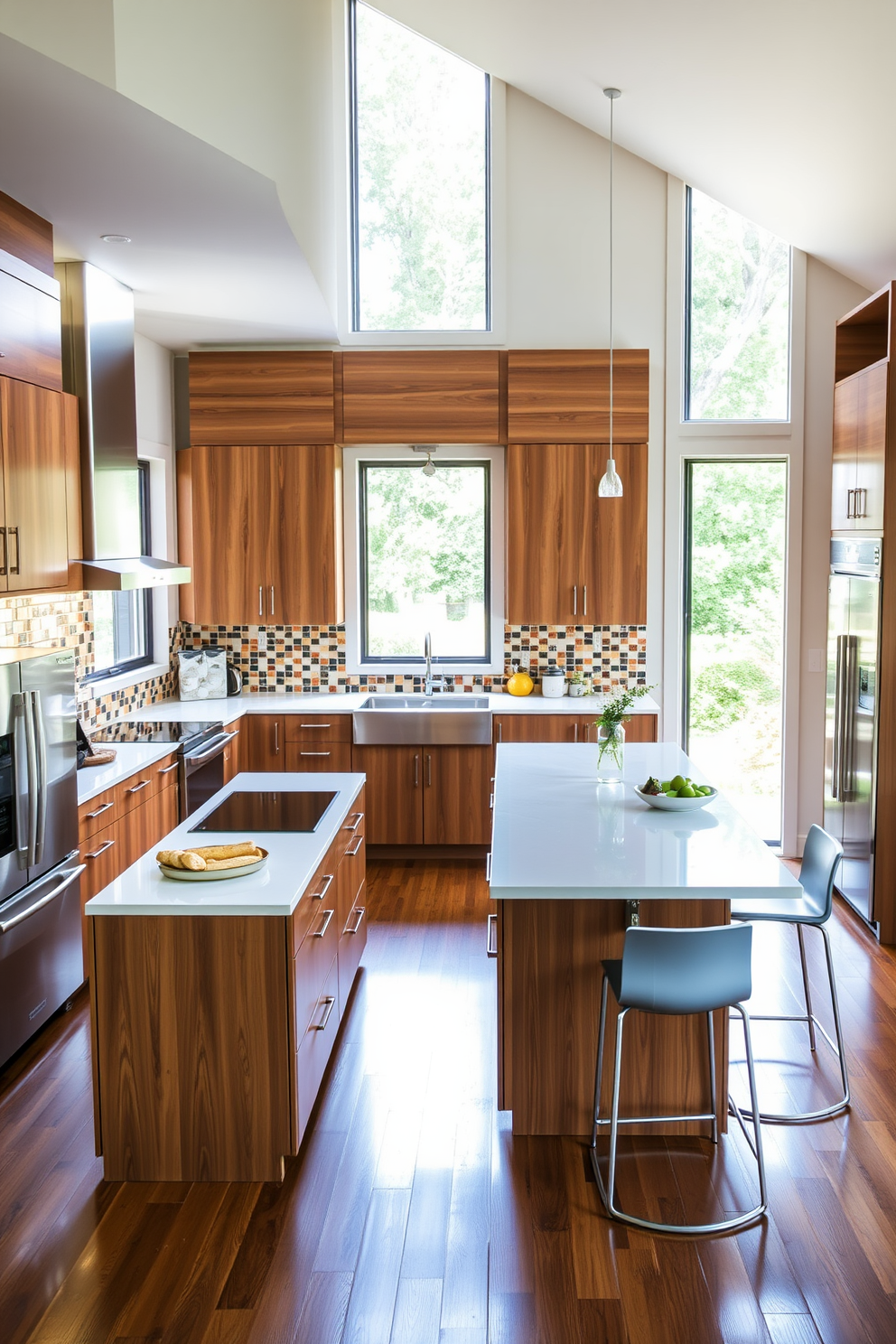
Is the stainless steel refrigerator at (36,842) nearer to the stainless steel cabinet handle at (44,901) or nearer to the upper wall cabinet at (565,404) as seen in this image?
the stainless steel cabinet handle at (44,901)

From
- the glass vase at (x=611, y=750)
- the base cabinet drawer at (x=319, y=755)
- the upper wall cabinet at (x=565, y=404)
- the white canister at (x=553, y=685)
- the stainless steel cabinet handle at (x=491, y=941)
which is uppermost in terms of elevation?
the upper wall cabinet at (x=565, y=404)

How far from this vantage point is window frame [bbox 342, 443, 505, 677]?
6.54 meters

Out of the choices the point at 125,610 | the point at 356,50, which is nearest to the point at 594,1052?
the point at 125,610

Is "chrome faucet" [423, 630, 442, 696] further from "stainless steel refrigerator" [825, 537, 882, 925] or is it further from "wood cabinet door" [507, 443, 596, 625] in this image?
"stainless steel refrigerator" [825, 537, 882, 925]

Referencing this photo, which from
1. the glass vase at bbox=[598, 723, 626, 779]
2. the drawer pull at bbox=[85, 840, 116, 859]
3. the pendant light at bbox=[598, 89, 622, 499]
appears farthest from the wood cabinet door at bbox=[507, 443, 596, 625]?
the drawer pull at bbox=[85, 840, 116, 859]

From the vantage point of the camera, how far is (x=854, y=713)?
5305 mm

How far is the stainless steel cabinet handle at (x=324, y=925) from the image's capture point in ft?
11.1

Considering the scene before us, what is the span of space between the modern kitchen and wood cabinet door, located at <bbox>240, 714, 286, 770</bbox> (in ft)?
0.10

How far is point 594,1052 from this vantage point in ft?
11.0

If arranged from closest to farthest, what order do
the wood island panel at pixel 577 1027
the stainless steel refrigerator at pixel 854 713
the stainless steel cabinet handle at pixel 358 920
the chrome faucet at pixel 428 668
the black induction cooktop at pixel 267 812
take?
1. the wood island panel at pixel 577 1027
2. the black induction cooktop at pixel 267 812
3. the stainless steel cabinet handle at pixel 358 920
4. the stainless steel refrigerator at pixel 854 713
5. the chrome faucet at pixel 428 668

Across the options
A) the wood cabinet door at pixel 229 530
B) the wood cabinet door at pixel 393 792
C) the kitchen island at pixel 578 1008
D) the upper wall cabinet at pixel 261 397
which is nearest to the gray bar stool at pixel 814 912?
the kitchen island at pixel 578 1008

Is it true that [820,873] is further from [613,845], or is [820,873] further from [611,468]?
[611,468]

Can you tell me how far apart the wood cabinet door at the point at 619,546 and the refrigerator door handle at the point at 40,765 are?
129 inches

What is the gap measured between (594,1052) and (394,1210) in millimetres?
756
